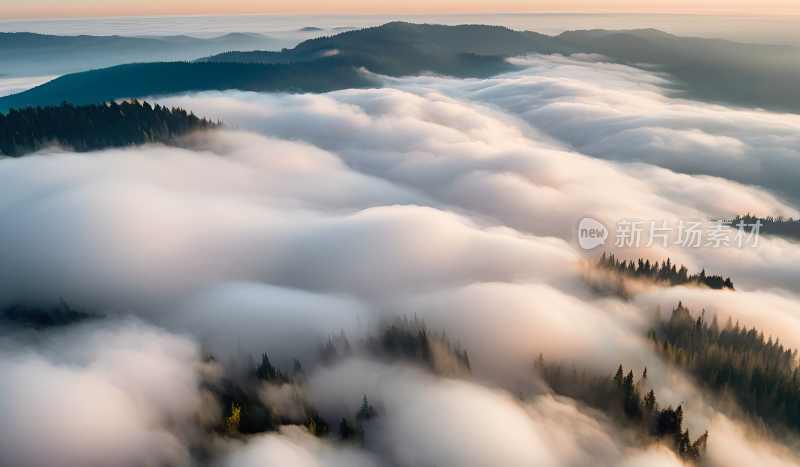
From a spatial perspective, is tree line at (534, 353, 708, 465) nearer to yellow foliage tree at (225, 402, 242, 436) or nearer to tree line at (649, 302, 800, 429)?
tree line at (649, 302, 800, 429)

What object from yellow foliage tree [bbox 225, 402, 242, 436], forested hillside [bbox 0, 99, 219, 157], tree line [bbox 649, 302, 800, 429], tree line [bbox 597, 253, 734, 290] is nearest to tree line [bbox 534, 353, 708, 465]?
tree line [bbox 649, 302, 800, 429]

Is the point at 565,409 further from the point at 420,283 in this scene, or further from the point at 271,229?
the point at 271,229

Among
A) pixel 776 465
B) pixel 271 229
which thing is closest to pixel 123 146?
pixel 271 229

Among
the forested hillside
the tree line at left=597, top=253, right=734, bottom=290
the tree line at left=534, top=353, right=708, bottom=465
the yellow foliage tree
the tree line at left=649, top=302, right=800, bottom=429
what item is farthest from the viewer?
the forested hillside

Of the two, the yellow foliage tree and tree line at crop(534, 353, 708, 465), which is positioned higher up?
the yellow foliage tree

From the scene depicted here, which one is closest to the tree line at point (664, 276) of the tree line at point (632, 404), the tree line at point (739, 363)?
the tree line at point (739, 363)

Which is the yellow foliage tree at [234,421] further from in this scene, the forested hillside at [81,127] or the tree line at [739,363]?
the forested hillside at [81,127]

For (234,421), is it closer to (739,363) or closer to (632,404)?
(632,404)

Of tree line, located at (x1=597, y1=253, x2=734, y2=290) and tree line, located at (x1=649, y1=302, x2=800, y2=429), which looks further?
tree line, located at (x1=597, y1=253, x2=734, y2=290)

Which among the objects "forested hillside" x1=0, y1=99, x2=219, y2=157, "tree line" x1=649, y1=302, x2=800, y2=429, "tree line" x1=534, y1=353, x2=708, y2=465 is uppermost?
"forested hillside" x1=0, y1=99, x2=219, y2=157
